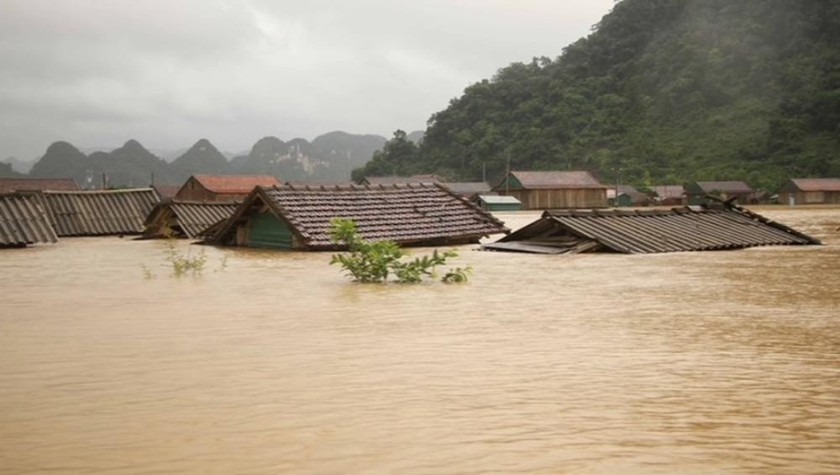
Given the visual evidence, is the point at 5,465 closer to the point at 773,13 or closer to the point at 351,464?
the point at 351,464

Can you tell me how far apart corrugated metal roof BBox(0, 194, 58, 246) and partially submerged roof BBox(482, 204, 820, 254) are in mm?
9515

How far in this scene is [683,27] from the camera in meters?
101

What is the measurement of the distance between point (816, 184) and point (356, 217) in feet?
193

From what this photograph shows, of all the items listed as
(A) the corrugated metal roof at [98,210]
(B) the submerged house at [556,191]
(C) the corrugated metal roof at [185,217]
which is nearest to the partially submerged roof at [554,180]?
(B) the submerged house at [556,191]

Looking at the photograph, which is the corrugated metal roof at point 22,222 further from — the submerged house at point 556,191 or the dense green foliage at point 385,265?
the submerged house at point 556,191

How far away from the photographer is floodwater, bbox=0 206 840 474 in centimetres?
358

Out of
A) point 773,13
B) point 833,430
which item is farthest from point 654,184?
point 833,430

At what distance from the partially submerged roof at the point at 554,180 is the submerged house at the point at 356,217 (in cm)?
→ 4568

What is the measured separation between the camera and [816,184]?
2660 inches

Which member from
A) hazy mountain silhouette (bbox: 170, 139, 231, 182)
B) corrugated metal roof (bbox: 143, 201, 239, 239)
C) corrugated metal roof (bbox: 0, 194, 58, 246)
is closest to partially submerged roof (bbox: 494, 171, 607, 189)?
corrugated metal roof (bbox: 143, 201, 239, 239)

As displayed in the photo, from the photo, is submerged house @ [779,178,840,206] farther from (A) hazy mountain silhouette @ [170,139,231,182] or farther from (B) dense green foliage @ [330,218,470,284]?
(A) hazy mountain silhouette @ [170,139,231,182]

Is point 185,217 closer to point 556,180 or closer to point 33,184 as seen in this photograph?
point 33,184

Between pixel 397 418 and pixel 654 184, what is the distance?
74774mm

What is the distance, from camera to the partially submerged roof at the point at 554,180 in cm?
6569
